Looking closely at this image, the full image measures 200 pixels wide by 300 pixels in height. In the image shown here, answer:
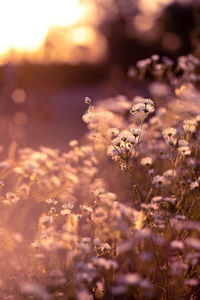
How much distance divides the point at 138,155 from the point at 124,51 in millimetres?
13193

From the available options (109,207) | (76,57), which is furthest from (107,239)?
(76,57)

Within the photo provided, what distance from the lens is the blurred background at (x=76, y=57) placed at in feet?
24.1

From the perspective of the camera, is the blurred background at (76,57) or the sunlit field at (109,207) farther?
the blurred background at (76,57)

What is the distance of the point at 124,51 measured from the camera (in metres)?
16.2

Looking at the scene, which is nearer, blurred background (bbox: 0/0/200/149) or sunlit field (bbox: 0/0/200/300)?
sunlit field (bbox: 0/0/200/300)

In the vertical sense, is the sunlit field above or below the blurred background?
below

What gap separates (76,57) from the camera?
1567cm

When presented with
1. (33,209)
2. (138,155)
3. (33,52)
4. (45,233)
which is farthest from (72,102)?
(45,233)

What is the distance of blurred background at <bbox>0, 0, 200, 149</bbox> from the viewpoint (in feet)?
24.1

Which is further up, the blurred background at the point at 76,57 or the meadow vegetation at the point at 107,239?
the blurred background at the point at 76,57

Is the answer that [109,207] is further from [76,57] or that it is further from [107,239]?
[76,57]

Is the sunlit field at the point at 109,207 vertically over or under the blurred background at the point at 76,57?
under

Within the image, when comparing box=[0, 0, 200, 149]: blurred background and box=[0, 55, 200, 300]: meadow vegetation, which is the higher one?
box=[0, 0, 200, 149]: blurred background

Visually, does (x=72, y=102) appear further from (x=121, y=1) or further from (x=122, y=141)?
(x=122, y=141)
